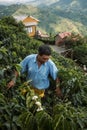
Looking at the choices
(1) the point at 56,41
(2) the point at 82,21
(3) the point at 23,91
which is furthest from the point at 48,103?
(2) the point at 82,21

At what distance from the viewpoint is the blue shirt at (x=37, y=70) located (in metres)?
6.10

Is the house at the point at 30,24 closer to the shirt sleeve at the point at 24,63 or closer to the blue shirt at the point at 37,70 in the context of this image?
the blue shirt at the point at 37,70

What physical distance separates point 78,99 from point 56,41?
120 ft

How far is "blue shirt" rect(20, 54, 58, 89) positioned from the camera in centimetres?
610

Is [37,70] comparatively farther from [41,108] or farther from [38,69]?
[41,108]

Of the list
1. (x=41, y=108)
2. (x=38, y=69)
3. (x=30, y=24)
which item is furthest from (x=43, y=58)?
(x=30, y=24)

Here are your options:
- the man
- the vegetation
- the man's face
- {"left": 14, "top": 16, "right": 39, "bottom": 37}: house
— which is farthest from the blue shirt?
{"left": 14, "top": 16, "right": 39, "bottom": 37}: house

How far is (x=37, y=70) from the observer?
616 cm

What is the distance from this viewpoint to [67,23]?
456 feet

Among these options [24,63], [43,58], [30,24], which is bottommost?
[30,24]

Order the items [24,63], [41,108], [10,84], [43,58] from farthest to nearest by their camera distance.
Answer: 1. [24,63]
2. [43,58]
3. [10,84]
4. [41,108]

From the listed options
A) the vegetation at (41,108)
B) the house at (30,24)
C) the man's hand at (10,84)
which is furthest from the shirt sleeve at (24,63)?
the house at (30,24)

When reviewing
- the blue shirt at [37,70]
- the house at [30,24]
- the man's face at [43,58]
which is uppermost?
the man's face at [43,58]

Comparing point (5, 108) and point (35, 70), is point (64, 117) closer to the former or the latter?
point (5, 108)
